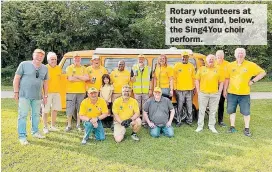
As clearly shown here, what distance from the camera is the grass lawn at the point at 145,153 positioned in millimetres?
5113

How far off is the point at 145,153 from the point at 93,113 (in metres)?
1.41

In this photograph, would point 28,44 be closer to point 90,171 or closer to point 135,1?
point 135,1

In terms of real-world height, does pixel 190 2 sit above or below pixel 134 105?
above

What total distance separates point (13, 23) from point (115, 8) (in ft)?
23.7

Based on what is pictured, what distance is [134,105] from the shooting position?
21.4ft

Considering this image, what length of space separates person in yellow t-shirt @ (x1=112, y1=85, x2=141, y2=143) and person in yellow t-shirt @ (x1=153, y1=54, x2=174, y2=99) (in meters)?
1.12

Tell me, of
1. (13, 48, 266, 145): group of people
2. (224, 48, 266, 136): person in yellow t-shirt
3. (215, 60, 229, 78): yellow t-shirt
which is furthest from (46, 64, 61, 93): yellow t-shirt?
(224, 48, 266, 136): person in yellow t-shirt

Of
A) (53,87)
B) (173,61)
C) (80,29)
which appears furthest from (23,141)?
(80,29)

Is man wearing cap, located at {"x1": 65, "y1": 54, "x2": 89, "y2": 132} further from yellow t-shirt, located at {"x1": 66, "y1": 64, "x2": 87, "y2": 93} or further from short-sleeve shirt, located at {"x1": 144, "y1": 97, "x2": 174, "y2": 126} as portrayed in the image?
short-sleeve shirt, located at {"x1": 144, "y1": 97, "x2": 174, "y2": 126}

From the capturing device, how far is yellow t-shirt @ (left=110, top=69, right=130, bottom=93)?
7.04 meters

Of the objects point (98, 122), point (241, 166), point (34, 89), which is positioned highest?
point (34, 89)

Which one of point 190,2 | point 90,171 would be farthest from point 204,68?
point 190,2

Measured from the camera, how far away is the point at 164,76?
732 cm

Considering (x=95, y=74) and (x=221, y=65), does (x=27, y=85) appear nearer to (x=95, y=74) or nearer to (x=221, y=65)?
(x=95, y=74)
